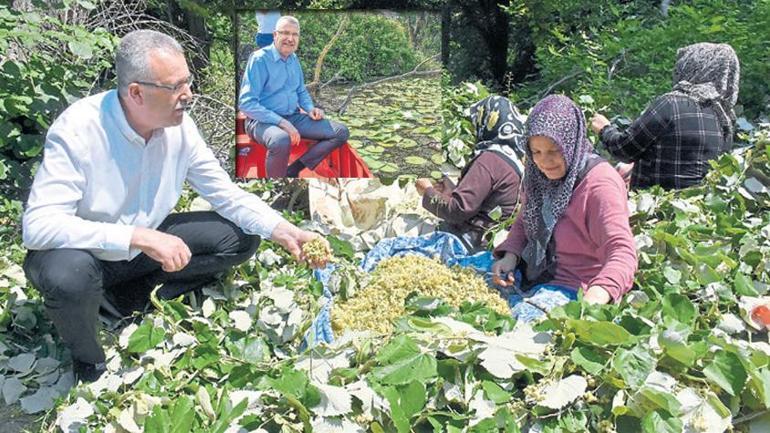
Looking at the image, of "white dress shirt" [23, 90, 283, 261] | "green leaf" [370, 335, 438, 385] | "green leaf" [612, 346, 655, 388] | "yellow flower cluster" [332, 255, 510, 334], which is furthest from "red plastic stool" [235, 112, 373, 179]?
"green leaf" [612, 346, 655, 388]

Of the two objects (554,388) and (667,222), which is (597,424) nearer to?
(554,388)

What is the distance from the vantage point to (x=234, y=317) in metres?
2.70

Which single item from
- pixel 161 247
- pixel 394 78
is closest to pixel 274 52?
pixel 394 78

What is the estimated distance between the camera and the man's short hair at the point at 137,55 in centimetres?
245

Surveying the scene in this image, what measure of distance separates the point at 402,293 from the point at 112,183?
1026mm

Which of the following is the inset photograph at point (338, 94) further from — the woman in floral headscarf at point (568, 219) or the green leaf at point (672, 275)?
the green leaf at point (672, 275)

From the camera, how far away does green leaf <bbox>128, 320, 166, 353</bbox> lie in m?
2.44

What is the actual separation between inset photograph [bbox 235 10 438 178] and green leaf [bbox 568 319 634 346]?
2207 millimetres

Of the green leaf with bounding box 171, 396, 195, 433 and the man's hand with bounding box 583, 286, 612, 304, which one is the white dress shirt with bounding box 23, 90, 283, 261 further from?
the man's hand with bounding box 583, 286, 612, 304

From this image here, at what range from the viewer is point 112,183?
2535mm

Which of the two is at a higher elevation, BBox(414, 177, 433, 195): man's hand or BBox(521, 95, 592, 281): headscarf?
BBox(521, 95, 592, 281): headscarf

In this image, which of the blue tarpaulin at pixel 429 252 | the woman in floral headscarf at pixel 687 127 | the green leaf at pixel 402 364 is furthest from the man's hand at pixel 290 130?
the green leaf at pixel 402 364

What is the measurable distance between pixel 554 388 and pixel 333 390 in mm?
549

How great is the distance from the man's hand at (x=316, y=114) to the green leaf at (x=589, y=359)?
7.87ft
